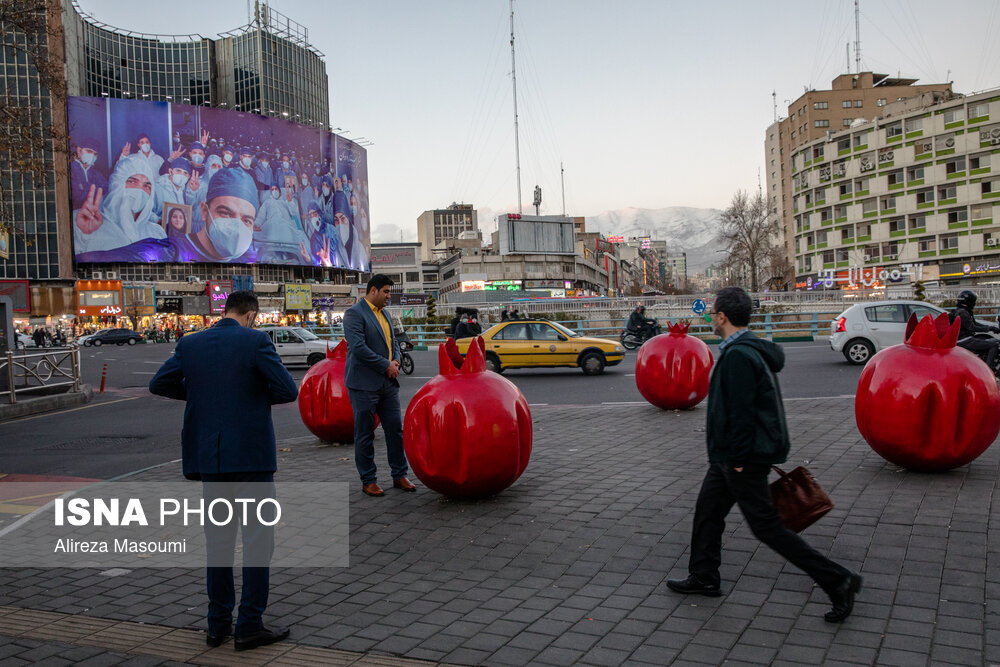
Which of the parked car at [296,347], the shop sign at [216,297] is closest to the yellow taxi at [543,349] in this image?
the parked car at [296,347]

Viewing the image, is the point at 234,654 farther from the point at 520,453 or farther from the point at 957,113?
the point at 957,113

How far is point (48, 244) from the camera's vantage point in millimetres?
80438

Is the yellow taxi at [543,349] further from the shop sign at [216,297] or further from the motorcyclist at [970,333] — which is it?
the shop sign at [216,297]

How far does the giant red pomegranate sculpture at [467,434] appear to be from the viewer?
6.00m

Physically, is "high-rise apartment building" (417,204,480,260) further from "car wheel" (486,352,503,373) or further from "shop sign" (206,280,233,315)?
"car wheel" (486,352,503,373)

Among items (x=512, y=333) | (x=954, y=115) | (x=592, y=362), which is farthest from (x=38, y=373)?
(x=954, y=115)

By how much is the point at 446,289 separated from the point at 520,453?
421ft

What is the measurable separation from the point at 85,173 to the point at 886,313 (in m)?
84.2

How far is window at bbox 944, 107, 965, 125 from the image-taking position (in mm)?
64125

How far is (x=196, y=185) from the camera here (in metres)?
86.5

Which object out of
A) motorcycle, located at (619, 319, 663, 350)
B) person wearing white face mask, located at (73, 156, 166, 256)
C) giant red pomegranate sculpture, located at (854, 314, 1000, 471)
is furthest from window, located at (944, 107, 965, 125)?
person wearing white face mask, located at (73, 156, 166, 256)

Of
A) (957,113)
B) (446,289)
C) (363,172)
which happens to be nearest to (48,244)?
(363,172)

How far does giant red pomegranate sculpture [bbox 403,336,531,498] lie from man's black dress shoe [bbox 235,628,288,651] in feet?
7.56

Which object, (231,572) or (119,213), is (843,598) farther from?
(119,213)
